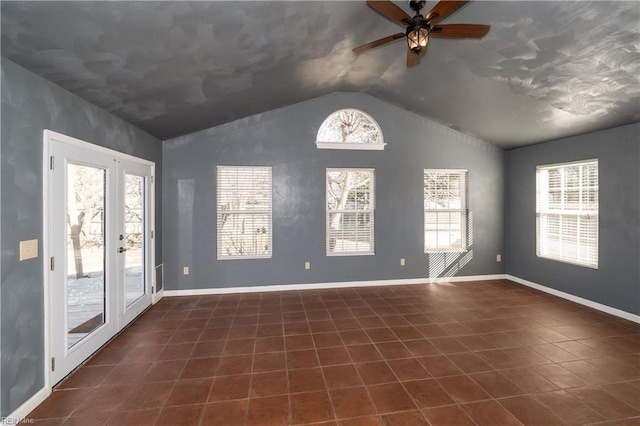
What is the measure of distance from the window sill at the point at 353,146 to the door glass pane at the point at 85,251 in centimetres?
303

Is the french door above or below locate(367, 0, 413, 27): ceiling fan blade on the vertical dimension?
below

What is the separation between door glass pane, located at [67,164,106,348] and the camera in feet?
8.17

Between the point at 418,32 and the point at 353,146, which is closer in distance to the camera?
the point at 418,32

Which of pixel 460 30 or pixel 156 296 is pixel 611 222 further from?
pixel 156 296

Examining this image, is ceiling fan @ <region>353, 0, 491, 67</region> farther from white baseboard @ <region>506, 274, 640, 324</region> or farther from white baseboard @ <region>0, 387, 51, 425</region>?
white baseboard @ <region>506, 274, 640, 324</region>

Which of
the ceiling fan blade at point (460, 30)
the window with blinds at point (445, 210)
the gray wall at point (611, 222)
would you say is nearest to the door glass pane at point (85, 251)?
the ceiling fan blade at point (460, 30)

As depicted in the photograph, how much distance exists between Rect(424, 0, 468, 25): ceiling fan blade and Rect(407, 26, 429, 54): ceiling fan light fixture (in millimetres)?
67

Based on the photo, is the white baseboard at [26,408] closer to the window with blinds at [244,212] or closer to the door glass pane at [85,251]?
the door glass pane at [85,251]

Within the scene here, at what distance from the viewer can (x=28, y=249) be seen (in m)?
2.02

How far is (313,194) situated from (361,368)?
2909 mm

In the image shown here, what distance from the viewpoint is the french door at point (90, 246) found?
228 centimetres

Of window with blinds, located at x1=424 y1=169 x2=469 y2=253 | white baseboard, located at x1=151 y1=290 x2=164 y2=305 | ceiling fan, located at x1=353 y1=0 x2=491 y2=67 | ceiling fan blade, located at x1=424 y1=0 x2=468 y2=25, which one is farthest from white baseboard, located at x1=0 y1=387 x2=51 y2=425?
window with blinds, located at x1=424 y1=169 x2=469 y2=253

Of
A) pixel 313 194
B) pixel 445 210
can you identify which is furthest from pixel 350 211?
pixel 445 210

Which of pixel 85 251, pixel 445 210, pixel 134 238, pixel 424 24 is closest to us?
pixel 424 24
